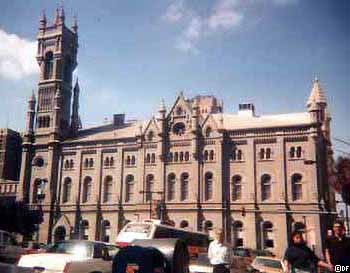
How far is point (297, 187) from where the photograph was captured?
4594 cm

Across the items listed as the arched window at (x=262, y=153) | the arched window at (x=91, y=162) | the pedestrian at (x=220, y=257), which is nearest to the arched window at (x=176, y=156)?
the arched window at (x=262, y=153)

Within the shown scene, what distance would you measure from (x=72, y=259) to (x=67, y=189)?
44590 mm

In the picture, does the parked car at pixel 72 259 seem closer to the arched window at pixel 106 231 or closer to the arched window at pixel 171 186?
the arched window at pixel 171 186

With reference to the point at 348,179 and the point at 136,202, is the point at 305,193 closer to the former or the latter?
the point at 348,179

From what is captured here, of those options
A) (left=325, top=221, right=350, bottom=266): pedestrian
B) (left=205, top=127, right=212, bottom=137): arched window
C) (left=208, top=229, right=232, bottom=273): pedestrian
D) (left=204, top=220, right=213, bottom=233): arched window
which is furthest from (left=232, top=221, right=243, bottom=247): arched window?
(left=325, top=221, right=350, bottom=266): pedestrian

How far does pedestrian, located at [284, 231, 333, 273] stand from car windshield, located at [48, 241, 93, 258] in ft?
22.9

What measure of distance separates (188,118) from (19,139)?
30260 mm

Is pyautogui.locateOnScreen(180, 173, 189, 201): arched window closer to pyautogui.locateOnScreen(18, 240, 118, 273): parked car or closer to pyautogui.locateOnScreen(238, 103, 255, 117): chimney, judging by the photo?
pyautogui.locateOnScreen(238, 103, 255, 117): chimney

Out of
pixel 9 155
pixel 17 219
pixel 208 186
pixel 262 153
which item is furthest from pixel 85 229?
pixel 262 153

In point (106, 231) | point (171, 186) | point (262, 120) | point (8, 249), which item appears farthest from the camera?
point (106, 231)

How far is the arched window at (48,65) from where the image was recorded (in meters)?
62.9

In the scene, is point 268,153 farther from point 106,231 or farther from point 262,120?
point 106,231

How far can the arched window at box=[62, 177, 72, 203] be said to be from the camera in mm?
56250

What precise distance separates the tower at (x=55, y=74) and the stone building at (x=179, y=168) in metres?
0.15
